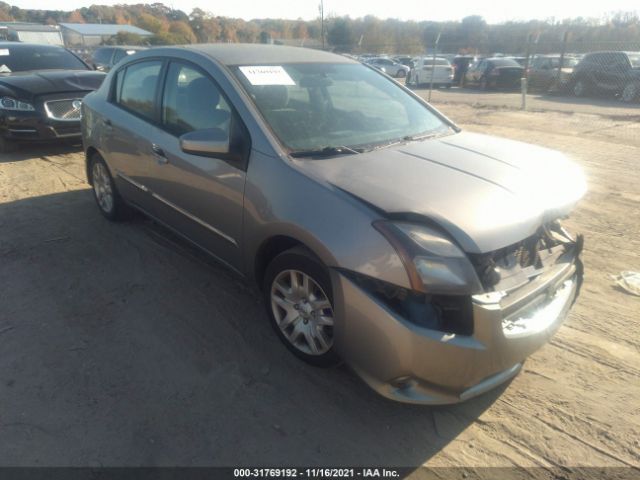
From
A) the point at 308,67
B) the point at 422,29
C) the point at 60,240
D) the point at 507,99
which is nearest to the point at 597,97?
the point at 507,99

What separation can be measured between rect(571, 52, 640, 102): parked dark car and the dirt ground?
48.2ft

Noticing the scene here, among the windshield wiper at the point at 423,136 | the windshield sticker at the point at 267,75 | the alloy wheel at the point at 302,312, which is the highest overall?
the windshield sticker at the point at 267,75

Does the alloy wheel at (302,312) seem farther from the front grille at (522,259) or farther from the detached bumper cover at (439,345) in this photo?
the front grille at (522,259)

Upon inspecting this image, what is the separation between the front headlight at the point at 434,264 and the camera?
2.08 meters

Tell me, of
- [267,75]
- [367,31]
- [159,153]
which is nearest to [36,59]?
[159,153]

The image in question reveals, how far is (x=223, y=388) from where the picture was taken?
265 centimetres

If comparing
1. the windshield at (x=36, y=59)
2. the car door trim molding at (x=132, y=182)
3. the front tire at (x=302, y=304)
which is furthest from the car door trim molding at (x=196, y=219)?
the windshield at (x=36, y=59)

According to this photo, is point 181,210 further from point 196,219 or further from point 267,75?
point 267,75

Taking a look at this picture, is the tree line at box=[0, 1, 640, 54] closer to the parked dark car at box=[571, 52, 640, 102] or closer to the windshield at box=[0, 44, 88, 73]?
the parked dark car at box=[571, 52, 640, 102]

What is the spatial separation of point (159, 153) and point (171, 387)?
179 centimetres

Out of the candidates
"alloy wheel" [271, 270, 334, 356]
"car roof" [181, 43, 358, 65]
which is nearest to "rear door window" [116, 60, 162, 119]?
"car roof" [181, 43, 358, 65]

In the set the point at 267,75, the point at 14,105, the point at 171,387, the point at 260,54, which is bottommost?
the point at 171,387

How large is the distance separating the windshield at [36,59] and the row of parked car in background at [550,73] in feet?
27.7

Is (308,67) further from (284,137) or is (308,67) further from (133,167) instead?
(133,167)
